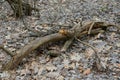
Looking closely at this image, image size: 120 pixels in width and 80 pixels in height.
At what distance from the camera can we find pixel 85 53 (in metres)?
5.95

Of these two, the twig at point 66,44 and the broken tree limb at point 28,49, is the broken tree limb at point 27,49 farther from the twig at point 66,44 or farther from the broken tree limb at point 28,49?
the twig at point 66,44

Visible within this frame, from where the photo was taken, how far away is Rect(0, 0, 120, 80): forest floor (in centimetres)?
532

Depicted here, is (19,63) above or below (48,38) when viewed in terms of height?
below

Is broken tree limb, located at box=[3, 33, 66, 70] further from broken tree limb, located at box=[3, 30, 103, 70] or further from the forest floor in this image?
the forest floor

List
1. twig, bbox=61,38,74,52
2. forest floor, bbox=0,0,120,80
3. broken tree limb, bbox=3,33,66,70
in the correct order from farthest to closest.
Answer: twig, bbox=61,38,74,52 → broken tree limb, bbox=3,33,66,70 → forest floor, bbox=0,0,120,80

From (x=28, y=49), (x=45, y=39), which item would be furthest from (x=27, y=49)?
(x=45, y=39)

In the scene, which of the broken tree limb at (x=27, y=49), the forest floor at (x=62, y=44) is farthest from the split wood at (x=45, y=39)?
the forest floor at (x=62, y=44)

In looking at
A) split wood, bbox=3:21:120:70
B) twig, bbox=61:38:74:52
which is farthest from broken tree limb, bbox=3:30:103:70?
twig, bbox=61:38:74:52

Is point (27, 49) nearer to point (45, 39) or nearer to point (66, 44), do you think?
point (45, 39)

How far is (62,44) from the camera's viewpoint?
638cm

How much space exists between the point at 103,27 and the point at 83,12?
1.84m

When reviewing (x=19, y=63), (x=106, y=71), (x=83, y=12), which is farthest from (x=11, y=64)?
(x=83, y=12)

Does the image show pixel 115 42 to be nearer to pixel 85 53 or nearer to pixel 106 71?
pixel 85 53

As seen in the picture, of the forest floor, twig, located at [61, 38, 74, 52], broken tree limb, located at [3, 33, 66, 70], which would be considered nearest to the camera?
the forest floor
